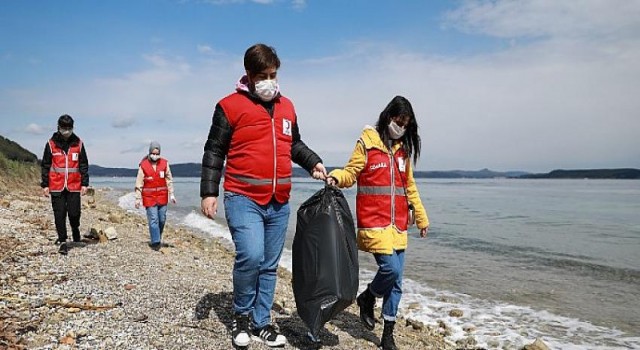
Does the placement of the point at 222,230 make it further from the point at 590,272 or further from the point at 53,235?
the point at 590,272

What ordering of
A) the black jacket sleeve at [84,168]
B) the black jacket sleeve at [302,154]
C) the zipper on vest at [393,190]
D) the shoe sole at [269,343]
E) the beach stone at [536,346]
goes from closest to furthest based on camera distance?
1. the shoe sole at [269,343]
2. the black jacket sleeve at [302,154]
3. the zipper on vest at [393,190]
4. the beach stone at [536,346]
5. the black jacket sleeve at [84,168]

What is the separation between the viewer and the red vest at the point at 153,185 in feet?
30.2

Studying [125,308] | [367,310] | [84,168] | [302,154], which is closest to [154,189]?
[84,168]

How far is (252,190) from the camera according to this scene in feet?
12.0

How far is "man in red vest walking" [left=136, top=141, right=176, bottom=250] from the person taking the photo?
9203mm

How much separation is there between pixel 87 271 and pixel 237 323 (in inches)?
110

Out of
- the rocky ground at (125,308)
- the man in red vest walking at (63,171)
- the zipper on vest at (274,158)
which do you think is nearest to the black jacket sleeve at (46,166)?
the man in red vest walking at (63,171)

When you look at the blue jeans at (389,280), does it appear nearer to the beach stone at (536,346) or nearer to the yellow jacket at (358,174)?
the yellow jacket at (358,174)

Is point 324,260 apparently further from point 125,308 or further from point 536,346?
point 536,346

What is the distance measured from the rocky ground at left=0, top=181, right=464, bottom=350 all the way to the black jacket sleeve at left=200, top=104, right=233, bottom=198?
50.6 inches

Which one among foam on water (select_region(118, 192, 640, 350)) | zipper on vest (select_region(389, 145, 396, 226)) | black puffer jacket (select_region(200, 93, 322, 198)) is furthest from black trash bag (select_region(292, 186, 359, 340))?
foam on water (select_region(118, 192, 640, 350))

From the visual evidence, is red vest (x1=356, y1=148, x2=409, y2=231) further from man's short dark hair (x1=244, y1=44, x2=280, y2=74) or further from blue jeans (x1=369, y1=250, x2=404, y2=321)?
man's short dark hair (x1=244, y1=44, x2=280, y2=74)

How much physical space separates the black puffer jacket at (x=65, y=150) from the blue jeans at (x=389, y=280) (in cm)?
499

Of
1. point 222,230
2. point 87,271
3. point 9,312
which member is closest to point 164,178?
point 87,271
